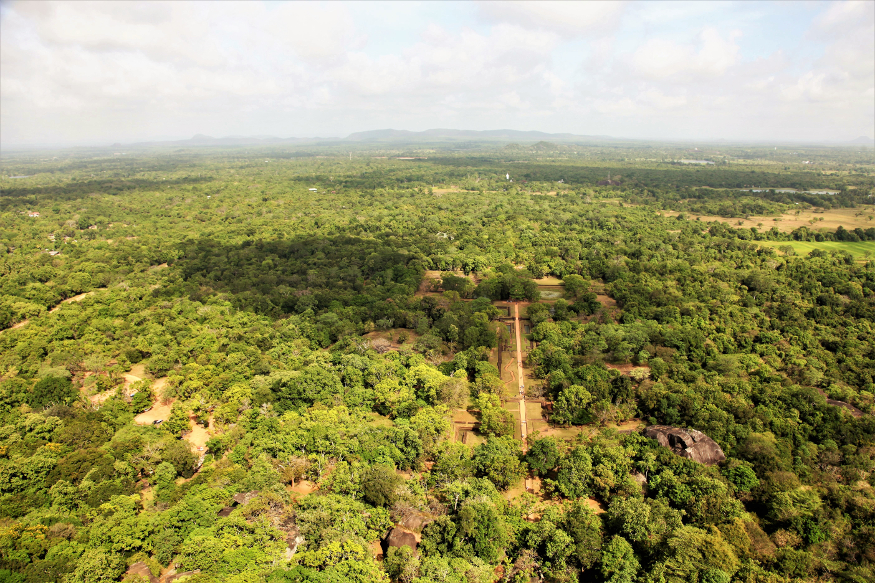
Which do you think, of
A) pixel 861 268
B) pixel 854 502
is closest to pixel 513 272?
pixel 854 502

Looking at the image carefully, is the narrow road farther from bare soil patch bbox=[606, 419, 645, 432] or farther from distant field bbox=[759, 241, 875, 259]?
distant field bbox=[759, 241, 875, 259]

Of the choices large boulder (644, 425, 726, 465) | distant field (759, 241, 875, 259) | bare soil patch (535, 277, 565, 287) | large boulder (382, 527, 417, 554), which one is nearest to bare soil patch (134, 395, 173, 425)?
large boulder (382, 527, 417, 554)

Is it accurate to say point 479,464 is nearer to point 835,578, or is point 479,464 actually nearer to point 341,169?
point 835,578

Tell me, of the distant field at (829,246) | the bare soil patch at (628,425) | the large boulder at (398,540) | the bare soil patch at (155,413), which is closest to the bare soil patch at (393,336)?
the bare soil patch at (155,413)

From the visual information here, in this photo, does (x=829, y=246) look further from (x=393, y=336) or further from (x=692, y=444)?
(x=393, y=336)

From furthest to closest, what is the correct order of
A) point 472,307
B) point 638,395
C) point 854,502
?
1. point 472,307
2. point 638,395
3. point 854,502

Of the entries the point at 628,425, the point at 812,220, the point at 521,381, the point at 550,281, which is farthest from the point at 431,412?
the point at 812,220
